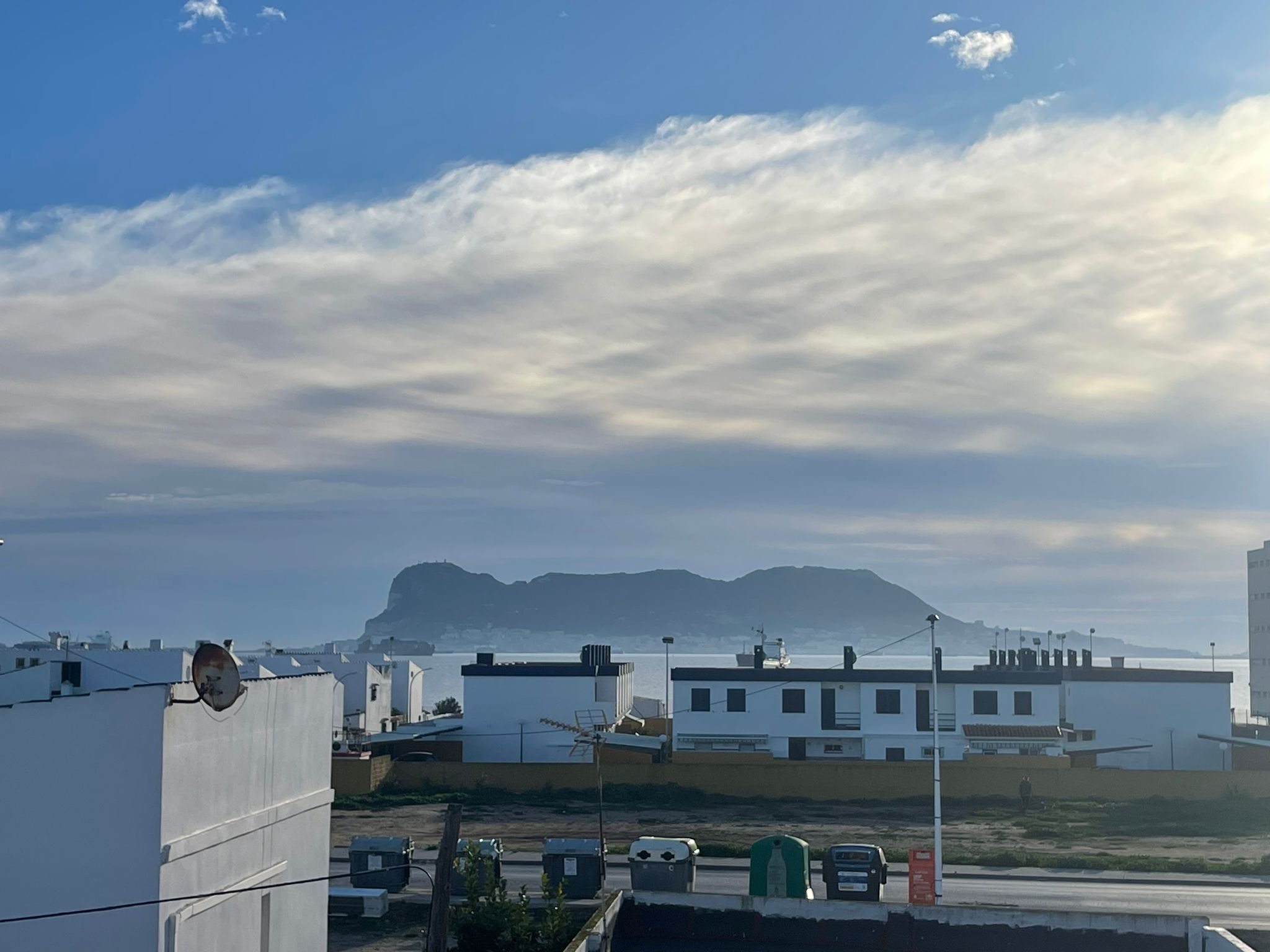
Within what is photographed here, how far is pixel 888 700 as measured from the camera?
2576 inches

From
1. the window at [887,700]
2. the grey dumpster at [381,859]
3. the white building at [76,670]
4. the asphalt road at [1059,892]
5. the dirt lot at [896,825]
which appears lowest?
the dirt lot at [896,825]

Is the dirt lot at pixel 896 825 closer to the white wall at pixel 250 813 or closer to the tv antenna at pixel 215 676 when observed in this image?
the white wall at pixel 250 813

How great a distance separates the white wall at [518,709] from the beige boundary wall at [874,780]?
8.10 metres

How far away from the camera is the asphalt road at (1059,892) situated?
107ft

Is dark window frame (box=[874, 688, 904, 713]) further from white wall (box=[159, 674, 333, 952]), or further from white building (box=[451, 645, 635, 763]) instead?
white wall (box=[159, 674, 333, 952])

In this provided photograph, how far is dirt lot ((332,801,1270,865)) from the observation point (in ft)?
154

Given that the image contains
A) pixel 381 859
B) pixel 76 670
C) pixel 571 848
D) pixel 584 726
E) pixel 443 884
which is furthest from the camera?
pixel 584 726

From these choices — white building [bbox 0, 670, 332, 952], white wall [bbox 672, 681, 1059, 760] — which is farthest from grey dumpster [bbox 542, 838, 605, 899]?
white wall [bbox 672, 681, 1059, 760]

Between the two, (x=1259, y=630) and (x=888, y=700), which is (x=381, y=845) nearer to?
(x=888, y=700)

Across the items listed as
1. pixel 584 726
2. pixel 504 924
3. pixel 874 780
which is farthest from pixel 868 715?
pixel 504 924

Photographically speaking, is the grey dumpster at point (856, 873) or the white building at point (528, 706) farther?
the white building at point (528, 706)

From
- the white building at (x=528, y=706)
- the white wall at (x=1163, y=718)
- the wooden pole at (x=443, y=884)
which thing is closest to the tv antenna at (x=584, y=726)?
the white building at (x=528, y=706)

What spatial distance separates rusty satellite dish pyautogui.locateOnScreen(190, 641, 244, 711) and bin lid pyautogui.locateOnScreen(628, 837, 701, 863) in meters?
15.0

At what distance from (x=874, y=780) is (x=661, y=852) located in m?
32.1
